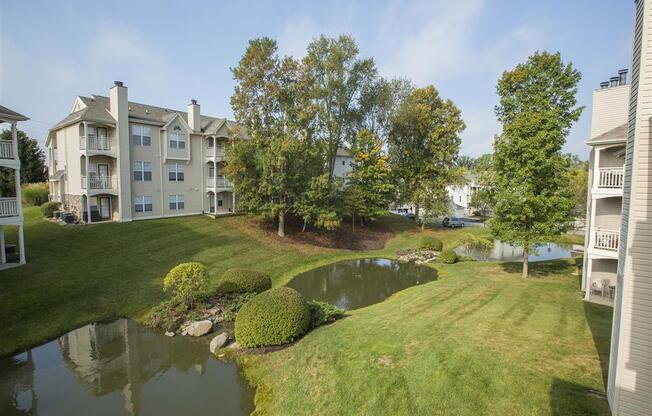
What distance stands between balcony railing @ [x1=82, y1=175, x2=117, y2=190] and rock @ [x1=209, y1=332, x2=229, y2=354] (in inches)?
814

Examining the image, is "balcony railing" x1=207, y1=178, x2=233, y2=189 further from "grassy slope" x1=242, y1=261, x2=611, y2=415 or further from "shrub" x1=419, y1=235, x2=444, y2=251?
"grassy slope" x1=242, y1=261, x2=611, y2=415

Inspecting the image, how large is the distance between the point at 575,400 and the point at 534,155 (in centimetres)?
1294

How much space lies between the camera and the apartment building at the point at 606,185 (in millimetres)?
14234

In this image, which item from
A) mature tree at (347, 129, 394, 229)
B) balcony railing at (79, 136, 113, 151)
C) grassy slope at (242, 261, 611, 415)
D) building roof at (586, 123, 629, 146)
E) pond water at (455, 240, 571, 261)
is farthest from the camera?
mature tree at (347, 129, 394, 229)

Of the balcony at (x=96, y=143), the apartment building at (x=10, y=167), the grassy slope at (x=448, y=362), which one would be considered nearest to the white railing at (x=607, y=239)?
the grassy slope at (x=448, y=362)

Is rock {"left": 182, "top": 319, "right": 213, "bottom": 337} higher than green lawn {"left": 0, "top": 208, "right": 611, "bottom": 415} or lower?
lower

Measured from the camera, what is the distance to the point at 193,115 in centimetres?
3266

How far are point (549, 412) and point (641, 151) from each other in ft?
18.4

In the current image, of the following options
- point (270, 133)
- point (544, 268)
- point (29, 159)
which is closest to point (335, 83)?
point (270, 133)

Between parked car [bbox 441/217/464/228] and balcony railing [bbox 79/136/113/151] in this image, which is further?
parked car [bbox 441/217/464/228]

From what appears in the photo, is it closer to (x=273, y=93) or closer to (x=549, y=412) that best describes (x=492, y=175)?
(x=549, y=412)

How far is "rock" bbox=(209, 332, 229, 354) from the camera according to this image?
11966mm

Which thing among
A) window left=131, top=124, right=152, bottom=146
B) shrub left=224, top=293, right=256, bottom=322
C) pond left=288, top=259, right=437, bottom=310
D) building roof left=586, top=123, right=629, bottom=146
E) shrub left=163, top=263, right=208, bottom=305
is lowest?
pond left=288, top=259, right=437, bottom=310

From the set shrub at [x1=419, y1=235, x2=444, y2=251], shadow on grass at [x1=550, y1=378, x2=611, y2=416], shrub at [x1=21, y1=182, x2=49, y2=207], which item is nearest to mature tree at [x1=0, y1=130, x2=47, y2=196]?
shrub at [x1=21, y1=182, x2=49, y2=207]
